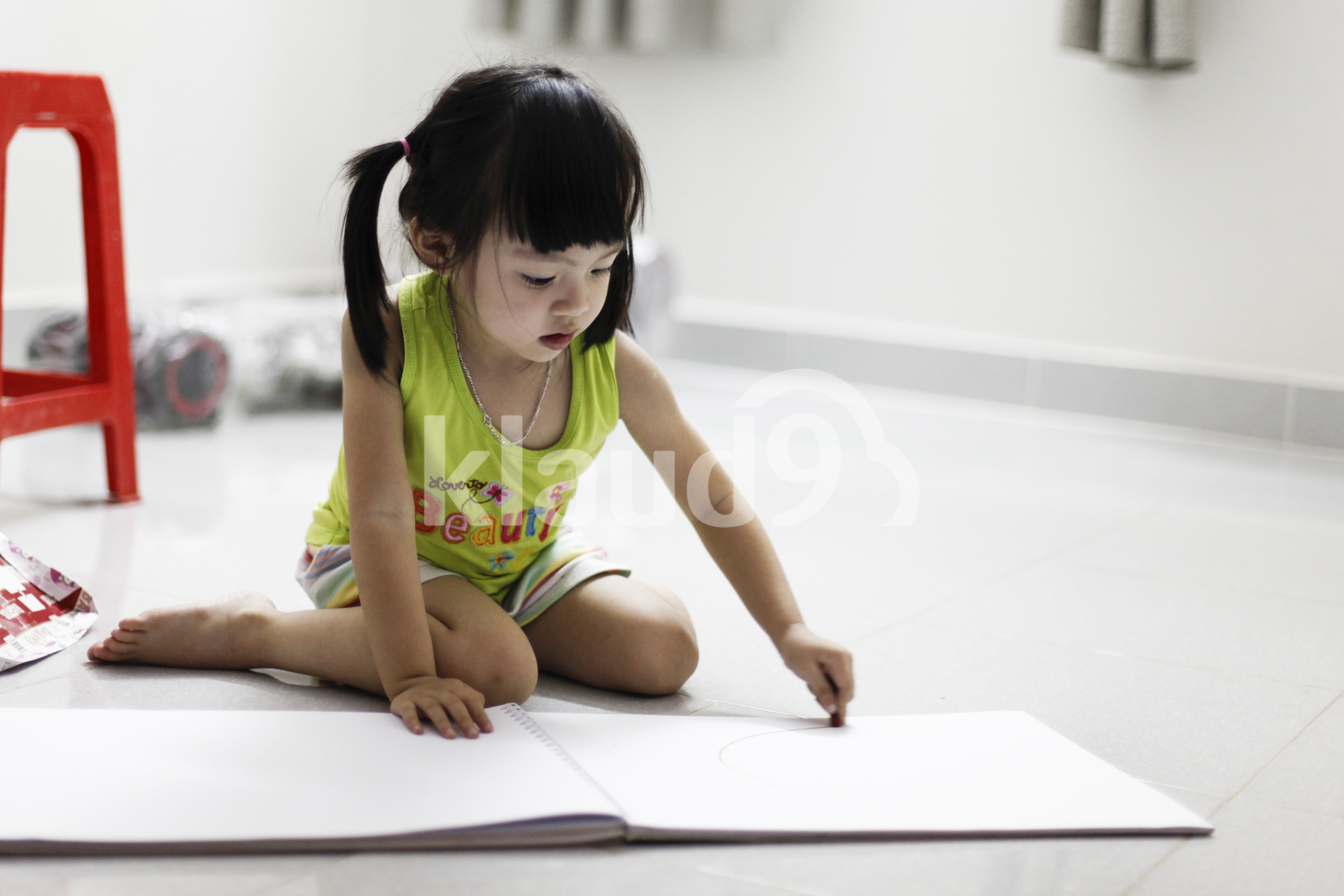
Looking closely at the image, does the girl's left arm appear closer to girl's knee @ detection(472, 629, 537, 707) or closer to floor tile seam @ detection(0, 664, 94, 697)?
girl's knee @ detection(472, 629, 537, 707)

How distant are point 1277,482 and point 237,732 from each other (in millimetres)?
1315

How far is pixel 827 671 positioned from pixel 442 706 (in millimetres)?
232

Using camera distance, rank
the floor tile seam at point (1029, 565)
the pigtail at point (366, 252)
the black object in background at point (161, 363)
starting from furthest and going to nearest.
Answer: the black object in background at point (161, 363), the floor tile seam at point (1029, 565), the pigtail at point (366, 252)

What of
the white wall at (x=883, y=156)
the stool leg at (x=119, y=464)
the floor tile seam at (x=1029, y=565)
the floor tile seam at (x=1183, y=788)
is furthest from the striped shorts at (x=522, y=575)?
the white wall at (x=883, y=156)

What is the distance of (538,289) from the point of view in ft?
2.58

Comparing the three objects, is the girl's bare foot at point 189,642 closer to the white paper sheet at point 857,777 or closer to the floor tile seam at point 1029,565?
the white paper sheet at point 857,777

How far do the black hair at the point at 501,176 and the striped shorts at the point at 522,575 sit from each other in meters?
0.16

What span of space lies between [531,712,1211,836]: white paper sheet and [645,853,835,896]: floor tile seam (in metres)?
0.02

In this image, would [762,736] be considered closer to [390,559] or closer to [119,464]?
[390,559]

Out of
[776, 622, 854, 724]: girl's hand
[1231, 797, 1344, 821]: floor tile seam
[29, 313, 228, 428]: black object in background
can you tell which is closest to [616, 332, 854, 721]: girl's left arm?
[776, 622, 854, 724]: girl's hand

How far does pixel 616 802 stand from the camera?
0.68m

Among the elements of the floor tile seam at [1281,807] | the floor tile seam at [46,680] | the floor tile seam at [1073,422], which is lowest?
the floor tile seam at [46,680]

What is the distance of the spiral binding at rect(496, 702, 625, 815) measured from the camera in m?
0.70

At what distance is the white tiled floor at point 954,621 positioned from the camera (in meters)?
0.64
